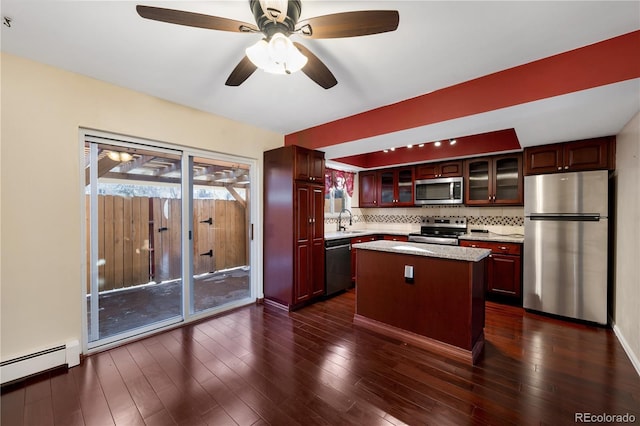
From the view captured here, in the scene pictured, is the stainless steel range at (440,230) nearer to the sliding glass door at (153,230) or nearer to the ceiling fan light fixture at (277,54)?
the sliding glass door at (153,230)

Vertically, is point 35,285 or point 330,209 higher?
point 330,209

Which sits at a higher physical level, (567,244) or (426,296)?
(567,244)

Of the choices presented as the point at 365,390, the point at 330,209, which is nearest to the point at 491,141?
the point at 330,209

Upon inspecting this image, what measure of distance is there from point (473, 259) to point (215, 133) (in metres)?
3.09

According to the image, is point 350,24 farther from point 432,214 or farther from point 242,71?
point 432,214

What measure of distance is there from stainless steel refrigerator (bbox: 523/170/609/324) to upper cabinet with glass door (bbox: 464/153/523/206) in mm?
503

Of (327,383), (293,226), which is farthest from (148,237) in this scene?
(327,383)

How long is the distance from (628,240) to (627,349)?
0.99 metres

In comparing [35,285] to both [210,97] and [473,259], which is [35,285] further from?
[473,259]

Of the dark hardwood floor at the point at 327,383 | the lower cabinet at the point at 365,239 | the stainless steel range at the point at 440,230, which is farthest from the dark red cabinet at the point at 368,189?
the dark hardwood floor at the point at 327,383

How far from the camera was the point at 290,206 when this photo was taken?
132 inches

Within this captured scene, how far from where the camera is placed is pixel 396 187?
494cm

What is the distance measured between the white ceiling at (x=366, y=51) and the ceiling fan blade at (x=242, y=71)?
216 mm

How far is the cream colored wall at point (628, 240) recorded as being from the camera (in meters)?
2.19
